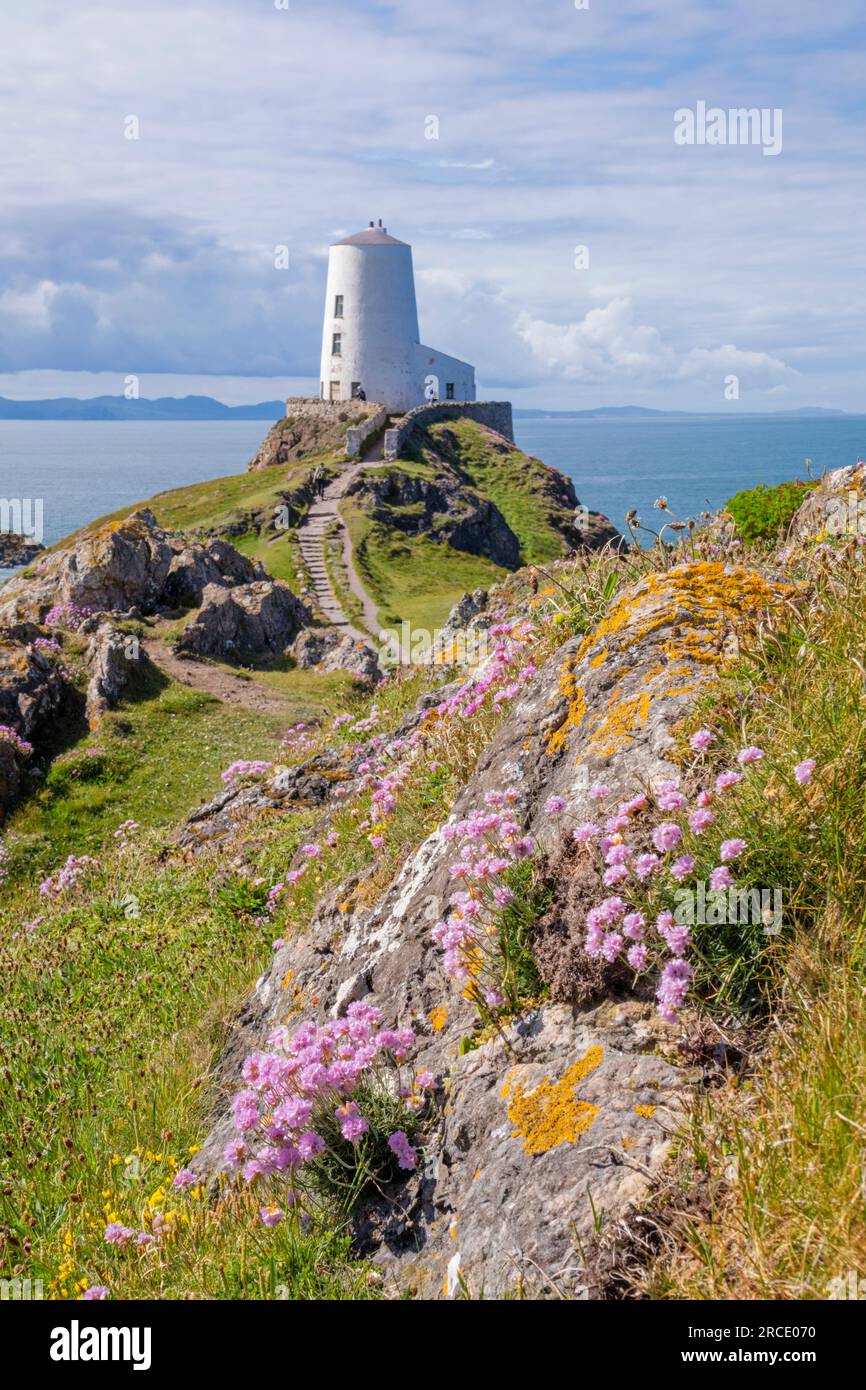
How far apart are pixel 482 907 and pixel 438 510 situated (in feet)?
207

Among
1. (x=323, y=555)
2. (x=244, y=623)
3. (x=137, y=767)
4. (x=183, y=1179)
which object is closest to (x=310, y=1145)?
(x=183, y=1179)

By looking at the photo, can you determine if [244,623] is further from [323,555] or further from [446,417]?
[446,417]

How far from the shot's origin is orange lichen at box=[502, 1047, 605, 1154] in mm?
3340

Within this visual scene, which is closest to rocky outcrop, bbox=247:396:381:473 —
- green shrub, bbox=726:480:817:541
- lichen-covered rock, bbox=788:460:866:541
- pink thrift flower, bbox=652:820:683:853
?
green shrub, bbox=726:480:817:541

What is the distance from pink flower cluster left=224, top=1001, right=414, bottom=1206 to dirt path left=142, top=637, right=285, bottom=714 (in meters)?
21.9

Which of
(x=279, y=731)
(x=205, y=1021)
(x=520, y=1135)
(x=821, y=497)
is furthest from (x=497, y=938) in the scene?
(x=279, y=731)

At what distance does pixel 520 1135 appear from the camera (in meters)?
3.47

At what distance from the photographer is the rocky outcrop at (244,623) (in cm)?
2994

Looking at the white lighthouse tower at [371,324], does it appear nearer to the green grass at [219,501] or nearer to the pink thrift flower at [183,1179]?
the green grass at [219,501]

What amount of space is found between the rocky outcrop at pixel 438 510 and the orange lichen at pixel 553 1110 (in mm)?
58251

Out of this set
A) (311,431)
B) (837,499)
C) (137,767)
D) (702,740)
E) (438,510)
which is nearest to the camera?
(702,740)

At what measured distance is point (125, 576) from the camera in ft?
103
